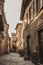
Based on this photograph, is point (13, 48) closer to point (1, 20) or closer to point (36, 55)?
point (1, 20)

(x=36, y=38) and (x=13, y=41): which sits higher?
(x=13, y=41)

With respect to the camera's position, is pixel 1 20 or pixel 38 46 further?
pixel 1 20

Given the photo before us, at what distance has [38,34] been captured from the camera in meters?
13.6

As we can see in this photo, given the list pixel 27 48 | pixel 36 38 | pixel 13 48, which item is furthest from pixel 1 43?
pixel 13 48

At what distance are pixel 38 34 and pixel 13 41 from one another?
2447 inches

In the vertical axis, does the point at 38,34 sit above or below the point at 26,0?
below

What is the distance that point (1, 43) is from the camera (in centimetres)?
3067

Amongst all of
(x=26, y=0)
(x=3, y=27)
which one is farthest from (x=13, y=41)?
(x=26, y=0)

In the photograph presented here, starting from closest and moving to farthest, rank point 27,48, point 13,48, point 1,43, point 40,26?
1. point 40,26
2. point 27,48
3. point 1,43
4. point 13,48

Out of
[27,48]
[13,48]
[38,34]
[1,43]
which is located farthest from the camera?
[13,48]

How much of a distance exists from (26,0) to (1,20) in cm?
1242

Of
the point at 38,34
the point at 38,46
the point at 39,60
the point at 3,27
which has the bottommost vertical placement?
the point at 39,60

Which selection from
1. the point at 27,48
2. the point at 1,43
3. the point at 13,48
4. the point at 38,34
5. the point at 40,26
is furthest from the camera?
the point at 13,48

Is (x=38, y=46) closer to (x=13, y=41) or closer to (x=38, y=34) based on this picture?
(x=38, y=34)
